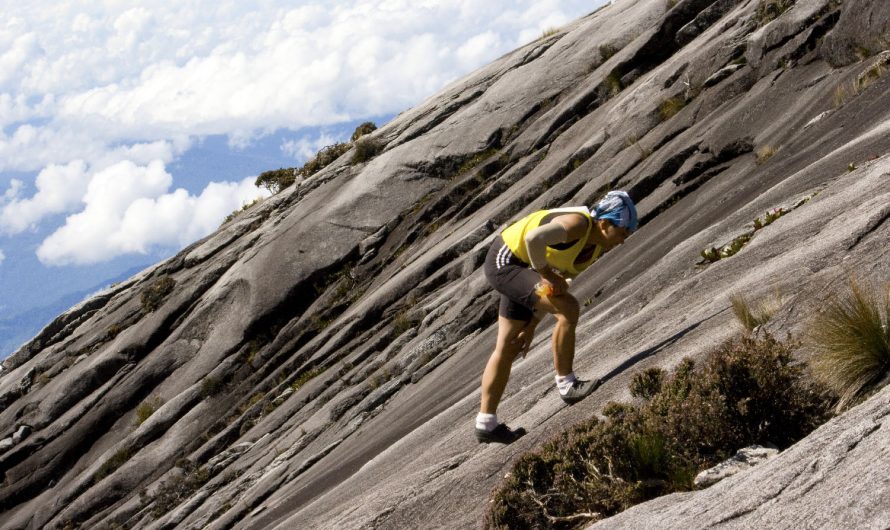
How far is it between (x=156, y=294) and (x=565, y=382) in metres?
29.1

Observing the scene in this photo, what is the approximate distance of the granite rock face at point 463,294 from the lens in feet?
31.1

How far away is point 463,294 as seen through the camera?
71.8 ft

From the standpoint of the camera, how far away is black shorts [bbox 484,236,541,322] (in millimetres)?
9391

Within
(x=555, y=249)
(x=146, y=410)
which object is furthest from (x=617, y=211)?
(x=146, y=410)

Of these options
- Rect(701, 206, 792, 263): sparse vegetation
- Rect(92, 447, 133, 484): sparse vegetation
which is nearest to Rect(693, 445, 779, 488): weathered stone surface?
Rect(701, 206, 792, 263): sparse vegetation

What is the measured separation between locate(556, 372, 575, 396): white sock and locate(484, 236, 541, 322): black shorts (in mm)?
756

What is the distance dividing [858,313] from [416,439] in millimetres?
7957

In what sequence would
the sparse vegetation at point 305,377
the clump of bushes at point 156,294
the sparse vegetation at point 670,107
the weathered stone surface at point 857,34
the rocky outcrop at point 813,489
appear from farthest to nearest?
the clump of bushes at point 156,294 < the sparse vegetation at point 305,377 < the sparse vegetation at point 670,107 < the weathered stone surface at point 857,34 < the rocky outcrop at point 813,489

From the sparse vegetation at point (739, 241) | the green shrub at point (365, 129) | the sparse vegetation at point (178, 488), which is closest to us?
the sparse vegetation at point (739, 241)

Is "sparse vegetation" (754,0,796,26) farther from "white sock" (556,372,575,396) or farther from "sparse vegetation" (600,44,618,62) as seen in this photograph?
"white sock" (556,372,575,396)

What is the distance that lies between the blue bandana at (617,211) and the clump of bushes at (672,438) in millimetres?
1727

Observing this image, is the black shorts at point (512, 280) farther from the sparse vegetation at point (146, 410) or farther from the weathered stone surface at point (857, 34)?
the sparse vegetation at point (146, 410)

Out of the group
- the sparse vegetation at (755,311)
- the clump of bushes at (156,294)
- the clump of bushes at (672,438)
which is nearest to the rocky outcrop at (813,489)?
the clump of bushes at (672,438)

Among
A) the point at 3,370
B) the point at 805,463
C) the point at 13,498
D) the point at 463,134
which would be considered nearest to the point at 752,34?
the point at 463,134
